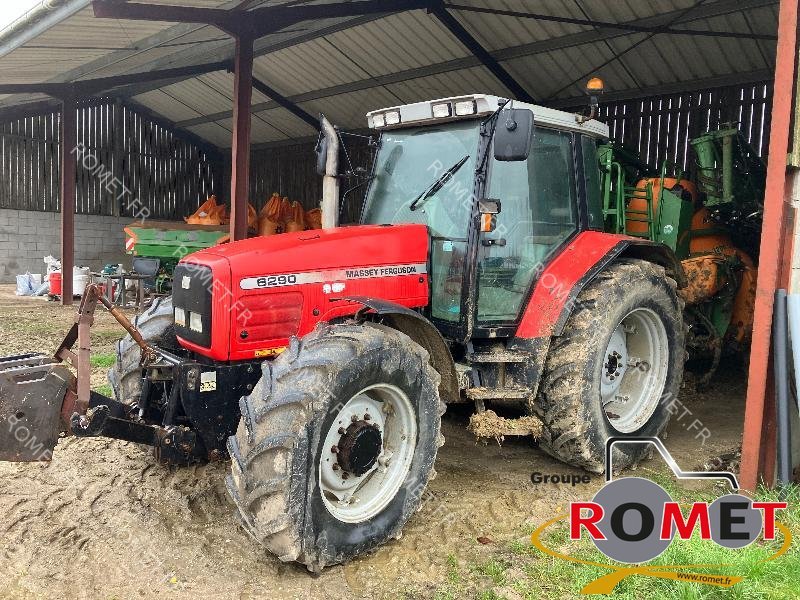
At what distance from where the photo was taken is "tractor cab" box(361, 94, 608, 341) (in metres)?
3.92

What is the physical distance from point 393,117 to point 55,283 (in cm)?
1198

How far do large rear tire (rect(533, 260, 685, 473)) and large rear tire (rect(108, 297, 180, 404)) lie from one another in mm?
2251

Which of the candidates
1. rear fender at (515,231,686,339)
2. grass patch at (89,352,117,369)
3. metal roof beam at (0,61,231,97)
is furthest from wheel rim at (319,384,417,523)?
metal roof beam at (0,61,231,97)

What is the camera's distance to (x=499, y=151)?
352 centimetres

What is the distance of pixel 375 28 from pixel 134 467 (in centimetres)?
794

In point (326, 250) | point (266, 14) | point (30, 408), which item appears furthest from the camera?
point (266, 14)

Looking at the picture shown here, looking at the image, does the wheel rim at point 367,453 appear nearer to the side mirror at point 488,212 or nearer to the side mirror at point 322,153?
the side mirror at point 488,212

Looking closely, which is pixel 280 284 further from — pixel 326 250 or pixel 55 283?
pixel 55 283

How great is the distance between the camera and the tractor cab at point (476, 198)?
154 inches

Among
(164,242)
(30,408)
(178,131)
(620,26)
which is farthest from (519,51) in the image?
(178,131)

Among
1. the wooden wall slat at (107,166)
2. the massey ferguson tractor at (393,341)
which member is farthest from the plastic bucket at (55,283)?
the massey ferguson tractor at (393,341)

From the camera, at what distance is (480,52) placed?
10.0 metres

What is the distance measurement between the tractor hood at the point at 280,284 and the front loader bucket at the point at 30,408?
0.73 m

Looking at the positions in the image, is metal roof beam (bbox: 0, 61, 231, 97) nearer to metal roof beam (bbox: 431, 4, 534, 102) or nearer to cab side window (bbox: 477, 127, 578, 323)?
metal roof beam (bbox: 431, 4, 534, 102)
